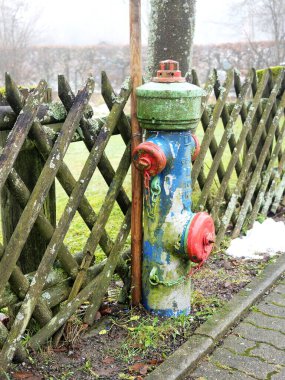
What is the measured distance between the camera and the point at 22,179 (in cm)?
254

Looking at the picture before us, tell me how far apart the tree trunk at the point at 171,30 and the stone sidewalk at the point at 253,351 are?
7.64ft

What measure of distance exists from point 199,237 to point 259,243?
1585mm

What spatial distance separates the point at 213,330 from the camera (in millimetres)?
2906

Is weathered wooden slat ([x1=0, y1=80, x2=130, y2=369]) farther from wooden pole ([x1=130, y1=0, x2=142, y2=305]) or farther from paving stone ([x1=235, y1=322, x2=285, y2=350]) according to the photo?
paving stone ([x1=235, y1=322, x2=285, y2=350])

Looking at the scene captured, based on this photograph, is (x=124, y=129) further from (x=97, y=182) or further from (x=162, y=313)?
(x=97, y=182)

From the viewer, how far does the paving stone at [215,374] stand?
2572 mm

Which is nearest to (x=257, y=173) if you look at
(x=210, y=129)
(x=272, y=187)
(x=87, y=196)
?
(x=272, y=187)

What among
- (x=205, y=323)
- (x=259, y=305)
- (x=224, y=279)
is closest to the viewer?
(x=205, y=323)

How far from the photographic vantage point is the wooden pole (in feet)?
9.09

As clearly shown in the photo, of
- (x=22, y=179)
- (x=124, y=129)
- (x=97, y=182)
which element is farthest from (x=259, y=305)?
(x=97, y=182)

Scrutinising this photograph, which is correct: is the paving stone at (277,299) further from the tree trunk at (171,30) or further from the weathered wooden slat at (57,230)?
the tree trunk at (171,30)

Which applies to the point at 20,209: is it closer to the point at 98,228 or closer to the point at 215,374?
the point at 98,228

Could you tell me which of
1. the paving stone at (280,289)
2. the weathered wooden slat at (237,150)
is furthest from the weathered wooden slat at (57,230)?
the paving stone at (280,289)

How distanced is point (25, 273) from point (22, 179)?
0.53 metres
